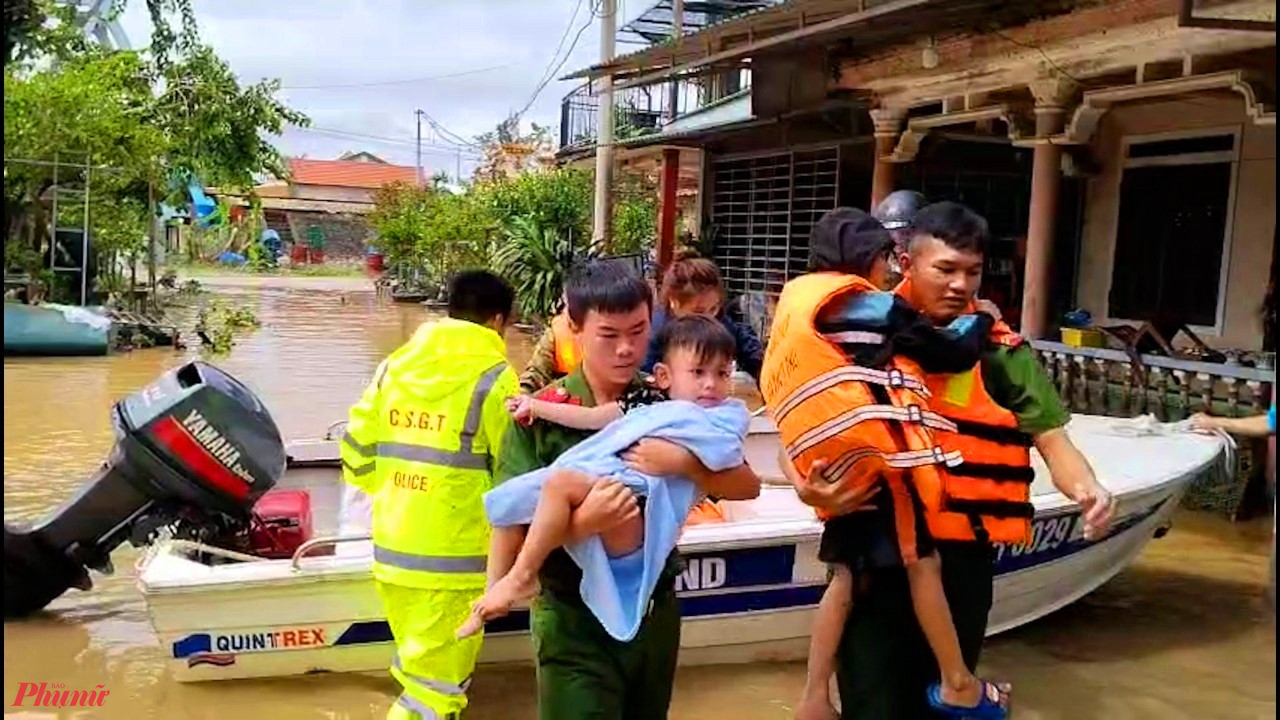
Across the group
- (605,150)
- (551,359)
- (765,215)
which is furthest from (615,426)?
(605,150)

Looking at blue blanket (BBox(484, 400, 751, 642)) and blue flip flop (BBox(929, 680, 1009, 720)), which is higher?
blue blanket (BBox(484, 400, 751, 642))

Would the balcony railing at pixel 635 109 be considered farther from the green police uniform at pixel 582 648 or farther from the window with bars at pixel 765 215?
the green police uniform at pixel 582 648

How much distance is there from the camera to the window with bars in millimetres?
13398

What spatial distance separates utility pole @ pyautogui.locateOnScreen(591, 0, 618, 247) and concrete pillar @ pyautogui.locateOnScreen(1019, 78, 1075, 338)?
22.1ft

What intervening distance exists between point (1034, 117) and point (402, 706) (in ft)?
25.3

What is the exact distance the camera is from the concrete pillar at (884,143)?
10.9 m

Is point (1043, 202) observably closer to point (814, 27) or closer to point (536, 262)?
point (814, 27)

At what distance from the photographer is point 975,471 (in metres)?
2.38

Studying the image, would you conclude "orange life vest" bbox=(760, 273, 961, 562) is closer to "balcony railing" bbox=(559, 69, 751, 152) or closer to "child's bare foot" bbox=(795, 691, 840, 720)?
"child's bare foot" bbox=(795, 691, 840, 720)

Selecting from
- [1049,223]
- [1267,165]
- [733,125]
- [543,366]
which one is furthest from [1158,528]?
[733,125]

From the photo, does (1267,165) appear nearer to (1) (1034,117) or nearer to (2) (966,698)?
(1) (1034,117)

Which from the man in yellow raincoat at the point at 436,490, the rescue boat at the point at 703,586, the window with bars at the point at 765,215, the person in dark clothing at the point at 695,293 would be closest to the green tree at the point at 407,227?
the window with bars at the point at 765,215

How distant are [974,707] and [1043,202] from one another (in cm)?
740

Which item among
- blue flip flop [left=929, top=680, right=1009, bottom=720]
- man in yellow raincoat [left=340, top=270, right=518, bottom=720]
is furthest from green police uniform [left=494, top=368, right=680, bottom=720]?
man in yellow raincoat [left=340, top=270, right=518, bottom=720]
